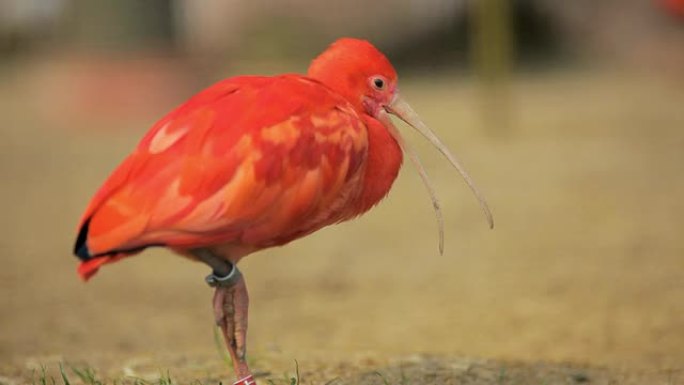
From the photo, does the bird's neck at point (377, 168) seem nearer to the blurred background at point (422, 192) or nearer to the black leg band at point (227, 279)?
the black leg band at point (227, 279)

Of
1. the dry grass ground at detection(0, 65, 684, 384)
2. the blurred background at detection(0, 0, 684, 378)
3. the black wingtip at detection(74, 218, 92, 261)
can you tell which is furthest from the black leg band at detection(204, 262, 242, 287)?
the blurred background at detection(0, 0, 684, 378)

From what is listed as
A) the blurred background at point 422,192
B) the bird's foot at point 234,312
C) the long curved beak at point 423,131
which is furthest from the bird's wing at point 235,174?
the blurred background at point 422,192

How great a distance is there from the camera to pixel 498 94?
9.48 m

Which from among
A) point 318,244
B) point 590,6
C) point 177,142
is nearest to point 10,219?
point 318,244

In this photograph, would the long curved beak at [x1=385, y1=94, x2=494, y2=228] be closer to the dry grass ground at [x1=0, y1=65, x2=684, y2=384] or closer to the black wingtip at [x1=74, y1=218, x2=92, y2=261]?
the dry grass ground at [x1=0, y1=65, x2=684, y2=384]

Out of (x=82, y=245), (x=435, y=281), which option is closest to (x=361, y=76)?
(x=82, y=245)

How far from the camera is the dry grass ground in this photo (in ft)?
12.9

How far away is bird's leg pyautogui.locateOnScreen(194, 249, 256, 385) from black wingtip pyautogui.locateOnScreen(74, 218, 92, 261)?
223mm

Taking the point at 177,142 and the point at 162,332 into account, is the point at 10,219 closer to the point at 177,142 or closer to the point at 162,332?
the point at 162,332

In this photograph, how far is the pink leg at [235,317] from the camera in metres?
2.63

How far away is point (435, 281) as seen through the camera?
563 centimetres

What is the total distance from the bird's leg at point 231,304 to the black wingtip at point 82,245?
0.22m

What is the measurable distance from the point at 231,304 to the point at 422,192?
15.3 feet

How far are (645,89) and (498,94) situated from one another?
152 cm
